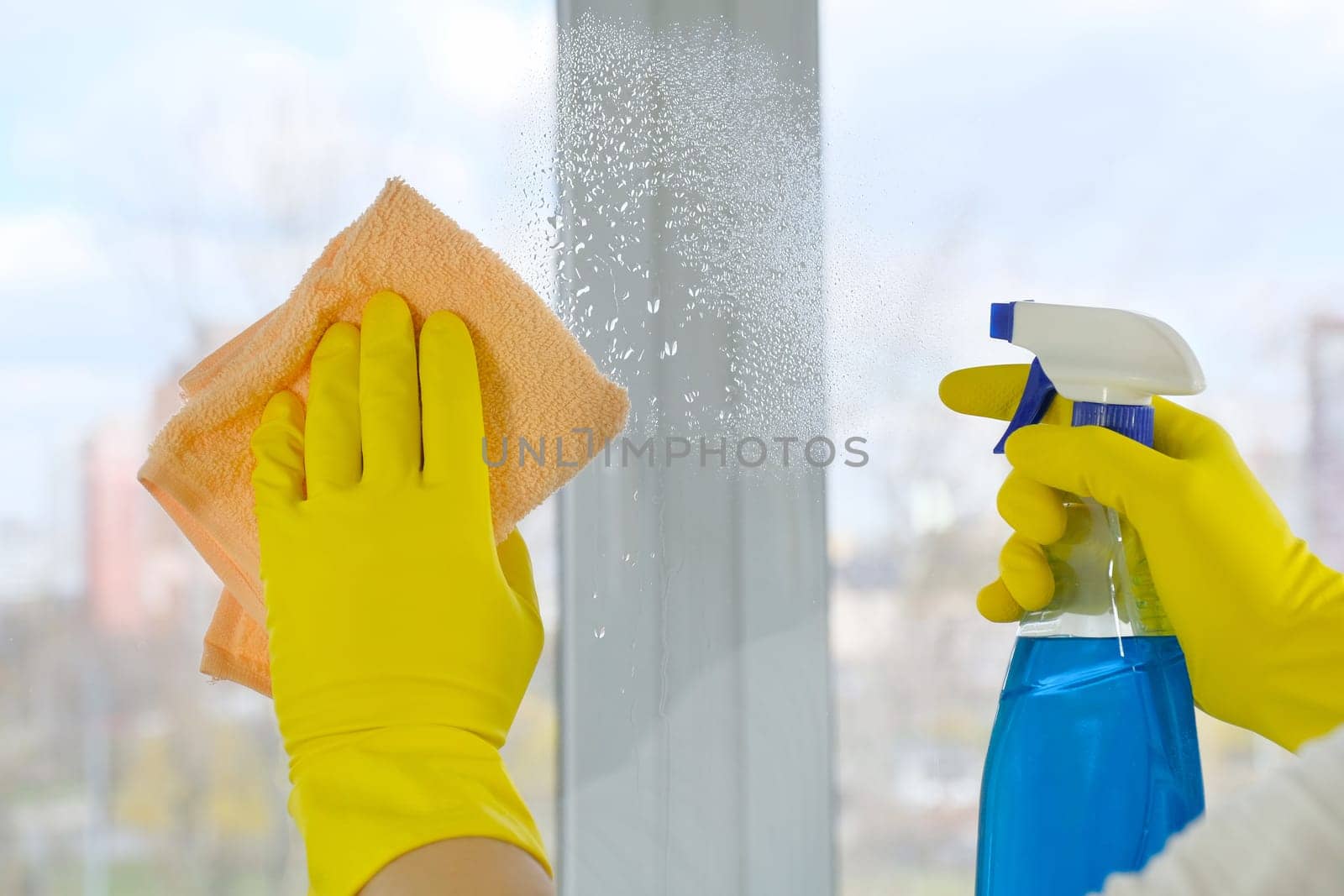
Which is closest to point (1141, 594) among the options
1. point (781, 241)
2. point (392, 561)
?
point (781, 241)

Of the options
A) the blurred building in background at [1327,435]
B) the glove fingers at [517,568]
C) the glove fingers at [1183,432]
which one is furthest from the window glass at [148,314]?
the blurred building in background at [1327,435]

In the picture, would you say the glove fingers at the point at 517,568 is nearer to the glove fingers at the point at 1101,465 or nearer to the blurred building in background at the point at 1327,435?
the glove fingers at the point at 1101,465

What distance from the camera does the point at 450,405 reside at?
1.66ft

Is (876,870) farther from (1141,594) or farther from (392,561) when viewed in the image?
(392,561)

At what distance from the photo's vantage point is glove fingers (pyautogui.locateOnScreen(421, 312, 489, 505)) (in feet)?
1.66

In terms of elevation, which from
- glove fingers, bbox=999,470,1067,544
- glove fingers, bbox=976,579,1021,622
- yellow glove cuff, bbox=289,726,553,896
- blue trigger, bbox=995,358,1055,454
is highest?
blue trigger, bbox=995,358,1055,454

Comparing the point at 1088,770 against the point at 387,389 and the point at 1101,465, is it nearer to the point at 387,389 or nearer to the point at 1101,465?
the point at 1101,465

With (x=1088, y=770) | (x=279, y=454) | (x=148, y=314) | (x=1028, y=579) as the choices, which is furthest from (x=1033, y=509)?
(x=148, y=314)

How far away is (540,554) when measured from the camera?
2.12ft

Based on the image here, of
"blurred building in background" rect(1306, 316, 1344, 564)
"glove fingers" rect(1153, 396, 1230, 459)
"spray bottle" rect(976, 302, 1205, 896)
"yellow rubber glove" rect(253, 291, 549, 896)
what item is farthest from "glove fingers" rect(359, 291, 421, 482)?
"blurred building in background" rect(1306, 316, 1344, 564)

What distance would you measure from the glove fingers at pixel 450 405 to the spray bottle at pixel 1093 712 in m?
0.27

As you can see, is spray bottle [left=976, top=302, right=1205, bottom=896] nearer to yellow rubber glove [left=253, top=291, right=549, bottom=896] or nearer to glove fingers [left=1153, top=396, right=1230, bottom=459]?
glove fingers [left=1153, top=396, right=1230, bottom=459]

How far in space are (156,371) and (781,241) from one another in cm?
40

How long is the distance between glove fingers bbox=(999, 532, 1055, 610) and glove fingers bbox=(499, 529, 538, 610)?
0.27 m
